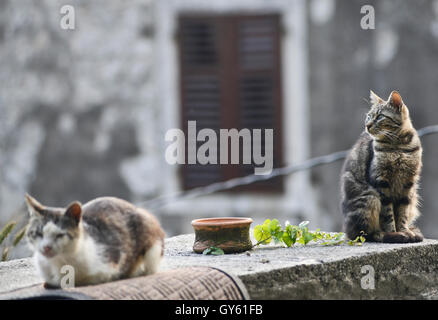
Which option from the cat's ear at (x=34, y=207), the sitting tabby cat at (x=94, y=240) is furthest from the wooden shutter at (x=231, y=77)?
the cat's ear at (x=34, y=207)

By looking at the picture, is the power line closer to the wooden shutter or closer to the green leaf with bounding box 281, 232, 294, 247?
the wooden shutter

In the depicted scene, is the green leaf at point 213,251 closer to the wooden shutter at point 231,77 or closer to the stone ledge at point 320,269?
the stone ledge at point 320,269

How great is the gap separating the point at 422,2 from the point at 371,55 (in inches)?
29.8

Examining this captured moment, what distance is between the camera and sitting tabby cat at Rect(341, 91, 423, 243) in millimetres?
3650

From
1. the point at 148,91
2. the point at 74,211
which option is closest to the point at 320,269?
the point at 74,211

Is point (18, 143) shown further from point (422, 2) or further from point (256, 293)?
point (256, 293)

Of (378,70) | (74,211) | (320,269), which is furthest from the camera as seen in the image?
(378,70)

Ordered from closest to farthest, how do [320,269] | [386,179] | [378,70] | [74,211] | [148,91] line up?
[74,211] < [320,269] < [386,179] < [378,70] < [148,91]

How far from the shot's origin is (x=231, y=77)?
7855 millimetres

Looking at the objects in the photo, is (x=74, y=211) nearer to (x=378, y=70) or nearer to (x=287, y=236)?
(x=287, y=236)

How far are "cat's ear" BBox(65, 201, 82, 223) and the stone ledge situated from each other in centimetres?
58

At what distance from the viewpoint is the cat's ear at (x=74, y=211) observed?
8.41ft

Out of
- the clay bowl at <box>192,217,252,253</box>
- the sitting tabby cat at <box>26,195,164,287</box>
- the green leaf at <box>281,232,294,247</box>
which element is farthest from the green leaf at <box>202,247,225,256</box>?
the sitting tabby cat at <box>26,195,164,287</box>

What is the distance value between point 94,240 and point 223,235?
1.02 meters
